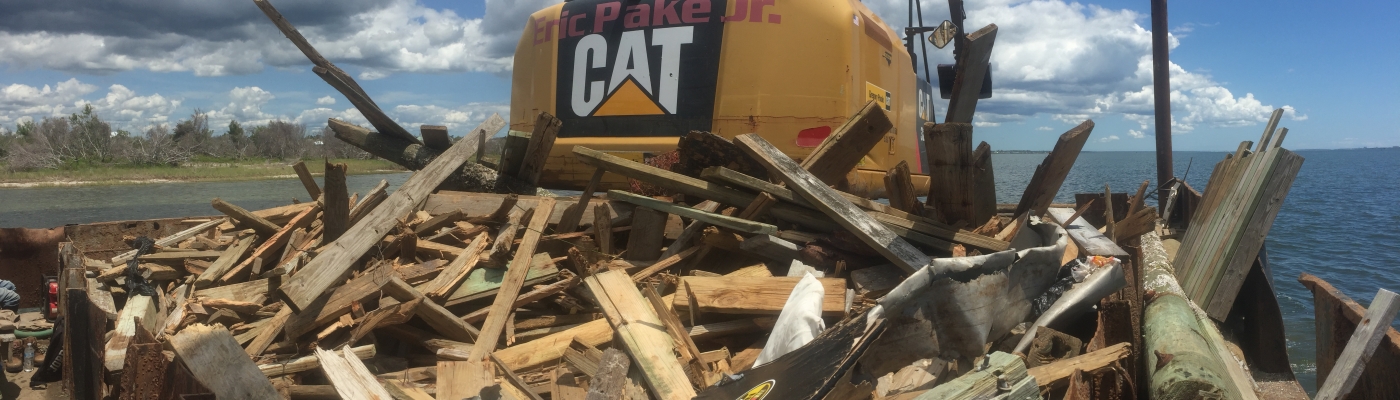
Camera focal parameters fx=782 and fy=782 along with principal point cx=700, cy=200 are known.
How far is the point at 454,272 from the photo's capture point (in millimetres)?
4012

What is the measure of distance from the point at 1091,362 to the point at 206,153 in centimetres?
6810

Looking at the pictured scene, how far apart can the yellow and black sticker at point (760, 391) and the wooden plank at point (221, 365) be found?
5.99ft

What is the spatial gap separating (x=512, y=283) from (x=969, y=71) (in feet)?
8.77

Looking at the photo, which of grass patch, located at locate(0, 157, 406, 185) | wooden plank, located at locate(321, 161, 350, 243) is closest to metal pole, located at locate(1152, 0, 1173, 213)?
wooden plank, located at locate(321, 161, 350, 243)

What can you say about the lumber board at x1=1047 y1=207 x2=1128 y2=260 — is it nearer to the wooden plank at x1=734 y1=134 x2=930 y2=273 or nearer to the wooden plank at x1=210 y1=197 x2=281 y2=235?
the wooden plank at x1=734 y1=134 x2=930 y2=273

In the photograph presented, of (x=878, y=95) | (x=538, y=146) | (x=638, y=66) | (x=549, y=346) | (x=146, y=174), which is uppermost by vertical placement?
(x=638, y=66)

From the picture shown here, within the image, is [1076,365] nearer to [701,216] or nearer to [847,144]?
[847,144]

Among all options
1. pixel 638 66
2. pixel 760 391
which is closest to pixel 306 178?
pixel 638 66

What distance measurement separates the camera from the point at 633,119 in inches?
219

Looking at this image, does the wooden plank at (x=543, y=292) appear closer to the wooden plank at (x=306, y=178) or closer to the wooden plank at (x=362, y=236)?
the wooden plank at (x=362, y=236)

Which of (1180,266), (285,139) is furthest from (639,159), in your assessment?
(285,139)

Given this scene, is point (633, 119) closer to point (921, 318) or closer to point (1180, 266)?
point (921, 318)

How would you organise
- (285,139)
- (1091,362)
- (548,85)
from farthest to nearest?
(285,139) < (548,85) < (1091,362)

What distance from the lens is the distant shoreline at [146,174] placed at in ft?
139
